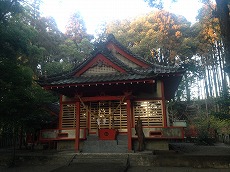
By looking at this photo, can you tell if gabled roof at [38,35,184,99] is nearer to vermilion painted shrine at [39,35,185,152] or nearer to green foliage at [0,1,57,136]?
vermilion painted shrine at [39,35,185,152]

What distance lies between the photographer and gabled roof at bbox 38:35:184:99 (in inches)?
483

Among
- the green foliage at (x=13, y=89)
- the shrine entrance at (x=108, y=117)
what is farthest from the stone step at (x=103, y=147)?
the green foliage at (x=13, y=89)

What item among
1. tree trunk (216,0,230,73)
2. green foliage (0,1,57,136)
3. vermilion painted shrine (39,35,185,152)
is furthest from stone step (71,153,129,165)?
tree trunk (216,0,230,73)

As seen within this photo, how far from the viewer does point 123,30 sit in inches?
1409

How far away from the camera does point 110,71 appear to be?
14.1 meters

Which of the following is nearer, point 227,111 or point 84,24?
point 227,111

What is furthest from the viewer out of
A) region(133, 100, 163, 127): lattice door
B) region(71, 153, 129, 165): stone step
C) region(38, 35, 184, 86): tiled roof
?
region(133, 100, 163, 127): lattice door

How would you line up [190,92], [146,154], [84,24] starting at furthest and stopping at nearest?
[84,24] → [190,92] → [146,154]

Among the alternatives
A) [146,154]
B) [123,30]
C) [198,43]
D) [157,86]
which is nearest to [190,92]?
[198,43]

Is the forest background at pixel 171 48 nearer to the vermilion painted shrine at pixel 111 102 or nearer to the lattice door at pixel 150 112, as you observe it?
the vermilion painted shrine at pixel 111 102

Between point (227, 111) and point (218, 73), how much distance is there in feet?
76.9

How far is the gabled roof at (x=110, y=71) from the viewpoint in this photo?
1227 cm

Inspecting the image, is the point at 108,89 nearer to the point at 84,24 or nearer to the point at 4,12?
the point at 4,12

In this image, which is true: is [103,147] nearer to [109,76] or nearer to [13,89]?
[109,76]
